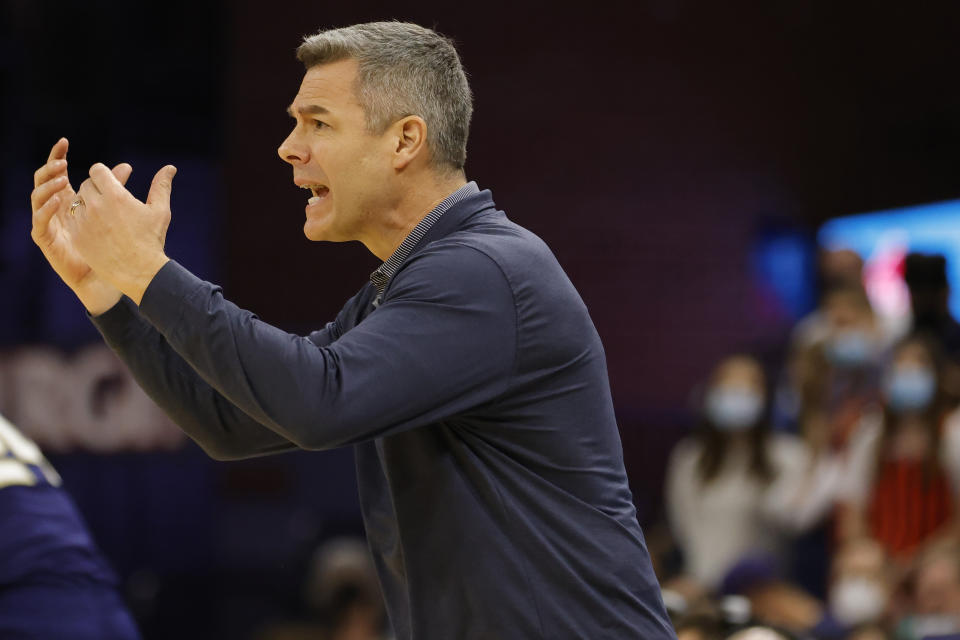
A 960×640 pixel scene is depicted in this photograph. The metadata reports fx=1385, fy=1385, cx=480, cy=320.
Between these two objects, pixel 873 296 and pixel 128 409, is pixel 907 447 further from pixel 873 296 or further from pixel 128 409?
pixel 128 409

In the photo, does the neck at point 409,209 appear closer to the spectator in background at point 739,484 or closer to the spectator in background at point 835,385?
the spectator in background at point 739,484

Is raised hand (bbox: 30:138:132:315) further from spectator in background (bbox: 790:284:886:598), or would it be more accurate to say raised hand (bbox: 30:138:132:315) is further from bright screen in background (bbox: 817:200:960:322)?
bright screen in background (bbox: 817:200:960:322)

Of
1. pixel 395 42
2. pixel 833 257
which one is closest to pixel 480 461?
pixel 395 42

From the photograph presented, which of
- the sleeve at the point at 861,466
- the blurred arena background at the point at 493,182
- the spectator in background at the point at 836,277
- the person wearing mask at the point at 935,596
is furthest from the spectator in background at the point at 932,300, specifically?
the blurred arena background at the point at 493,182

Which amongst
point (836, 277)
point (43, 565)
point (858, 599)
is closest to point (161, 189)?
point (43, 565)

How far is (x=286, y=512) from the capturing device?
6785mm

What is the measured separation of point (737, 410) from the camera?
5.51m

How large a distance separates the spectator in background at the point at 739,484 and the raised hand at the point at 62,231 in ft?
11.5

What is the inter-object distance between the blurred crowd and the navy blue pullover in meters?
2.65

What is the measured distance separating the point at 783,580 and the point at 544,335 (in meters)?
3.61

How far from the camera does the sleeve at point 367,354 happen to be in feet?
5.47

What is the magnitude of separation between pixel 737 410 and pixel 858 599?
1.00 m

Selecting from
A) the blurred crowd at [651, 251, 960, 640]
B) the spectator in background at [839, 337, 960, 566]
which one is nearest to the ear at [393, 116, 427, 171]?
the blurred crowd at [651, 251, 960, 640]

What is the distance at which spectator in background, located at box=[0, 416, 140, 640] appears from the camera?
7.95ft
